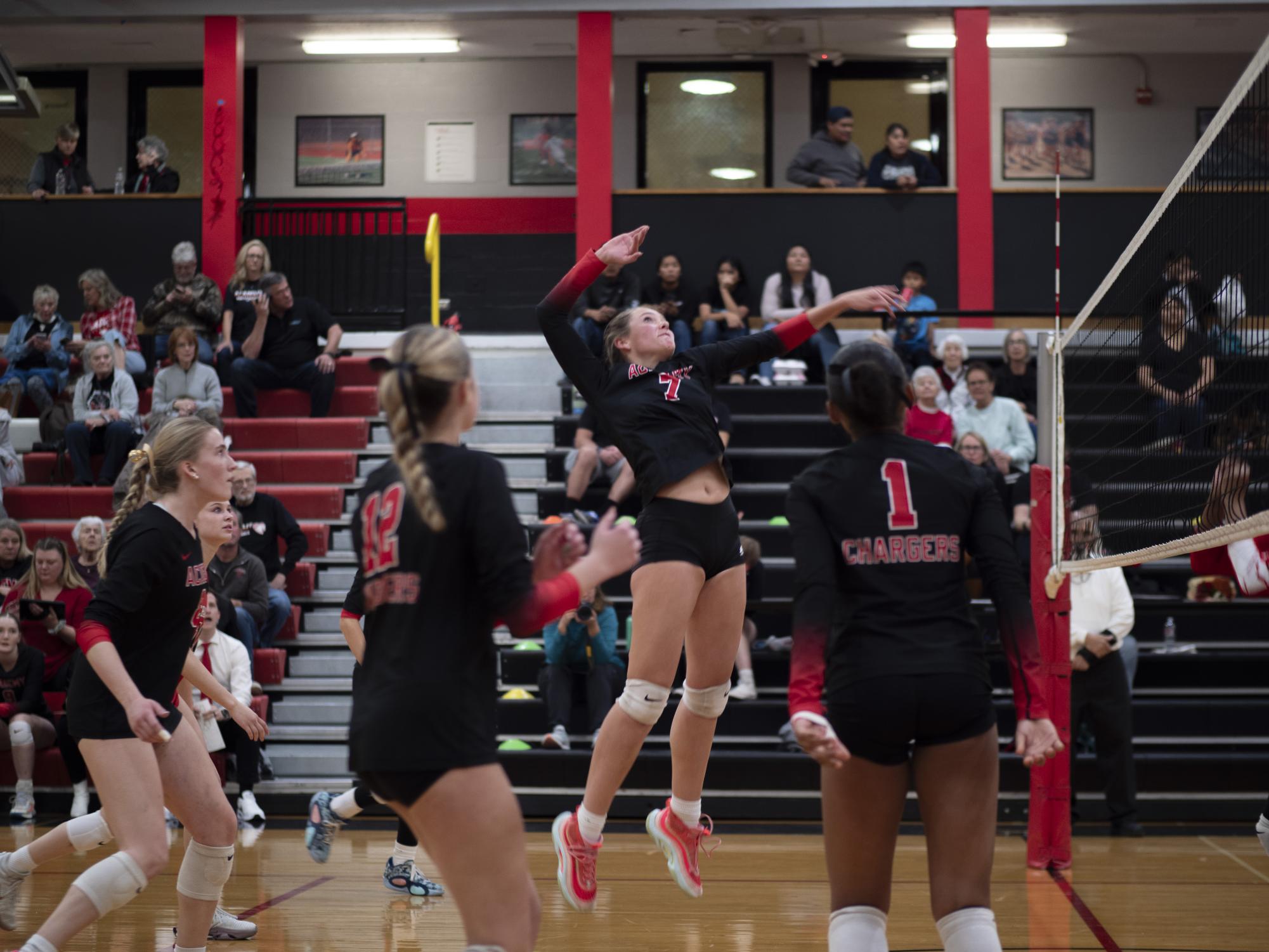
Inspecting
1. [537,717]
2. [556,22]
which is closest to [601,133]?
[556,22]

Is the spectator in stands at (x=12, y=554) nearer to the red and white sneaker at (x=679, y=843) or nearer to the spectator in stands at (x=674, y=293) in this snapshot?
the spectator in stands at (x=674, y=293)

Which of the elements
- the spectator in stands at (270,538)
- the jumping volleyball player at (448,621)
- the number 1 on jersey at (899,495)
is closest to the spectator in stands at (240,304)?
the spectator in stands at (270,538)

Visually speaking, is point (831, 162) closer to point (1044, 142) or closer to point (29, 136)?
point (1044, 142)

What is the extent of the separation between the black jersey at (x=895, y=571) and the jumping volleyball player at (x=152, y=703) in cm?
184

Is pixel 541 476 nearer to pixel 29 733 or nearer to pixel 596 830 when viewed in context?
pixel 29 733

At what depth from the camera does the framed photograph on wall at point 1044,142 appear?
15859 millimetres

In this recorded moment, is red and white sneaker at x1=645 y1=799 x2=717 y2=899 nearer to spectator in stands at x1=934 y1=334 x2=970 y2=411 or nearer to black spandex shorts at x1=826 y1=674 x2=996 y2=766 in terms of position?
black spandex shorts at x1=826 y1=674 x2=996 y2=766

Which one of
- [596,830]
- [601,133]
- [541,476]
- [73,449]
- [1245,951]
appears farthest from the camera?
[601,133]

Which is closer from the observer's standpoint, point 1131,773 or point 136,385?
point 1131,773

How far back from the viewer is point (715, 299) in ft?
42.3

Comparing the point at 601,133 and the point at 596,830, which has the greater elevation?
the point at 601,133

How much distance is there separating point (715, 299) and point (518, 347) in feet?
7.15

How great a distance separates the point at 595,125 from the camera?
1384 centimetres

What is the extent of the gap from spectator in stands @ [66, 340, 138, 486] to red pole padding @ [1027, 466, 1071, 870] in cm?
718
